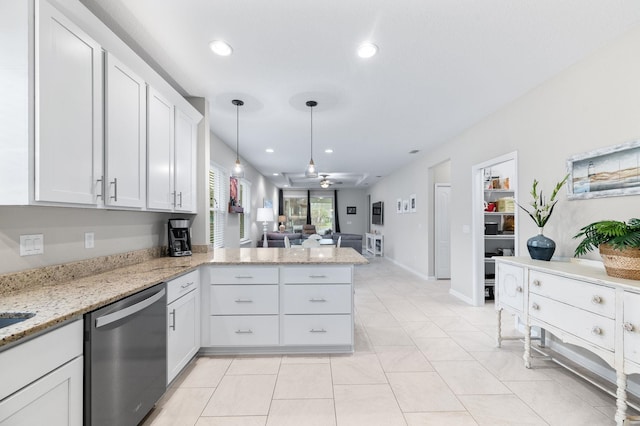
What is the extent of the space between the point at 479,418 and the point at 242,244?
5.45 meters

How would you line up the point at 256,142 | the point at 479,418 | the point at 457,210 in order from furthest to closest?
the point at 256,142
the point at 457,210
the point at 479,418

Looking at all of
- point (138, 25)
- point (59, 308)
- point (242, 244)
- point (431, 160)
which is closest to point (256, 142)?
point (242, 244)

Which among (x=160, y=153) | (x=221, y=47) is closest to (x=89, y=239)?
(x=160, y=153)

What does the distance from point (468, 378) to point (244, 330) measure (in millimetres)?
1925

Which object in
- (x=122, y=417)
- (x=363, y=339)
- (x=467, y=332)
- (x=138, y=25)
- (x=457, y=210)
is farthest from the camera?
(x=457, y=210)

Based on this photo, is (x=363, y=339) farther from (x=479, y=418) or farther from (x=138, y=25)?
(x=138, y=25)

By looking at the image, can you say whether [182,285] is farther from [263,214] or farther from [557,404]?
[263,214]

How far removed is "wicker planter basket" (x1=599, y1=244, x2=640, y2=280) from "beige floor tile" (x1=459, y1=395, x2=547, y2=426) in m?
1.05

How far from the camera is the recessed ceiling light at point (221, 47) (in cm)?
221

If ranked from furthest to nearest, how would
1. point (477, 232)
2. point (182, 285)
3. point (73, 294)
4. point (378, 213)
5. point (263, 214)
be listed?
point (378, 213) < point (263, 214) < point (477, 232) < point (182, 285) < point (73, 294)

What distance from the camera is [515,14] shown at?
74.4 inches

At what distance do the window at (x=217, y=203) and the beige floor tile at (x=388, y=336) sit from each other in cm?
294

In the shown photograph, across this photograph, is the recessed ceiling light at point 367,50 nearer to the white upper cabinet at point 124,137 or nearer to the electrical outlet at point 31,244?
the white upper cabinet at point 124,137

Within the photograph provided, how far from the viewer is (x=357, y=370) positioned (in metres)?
2.40
